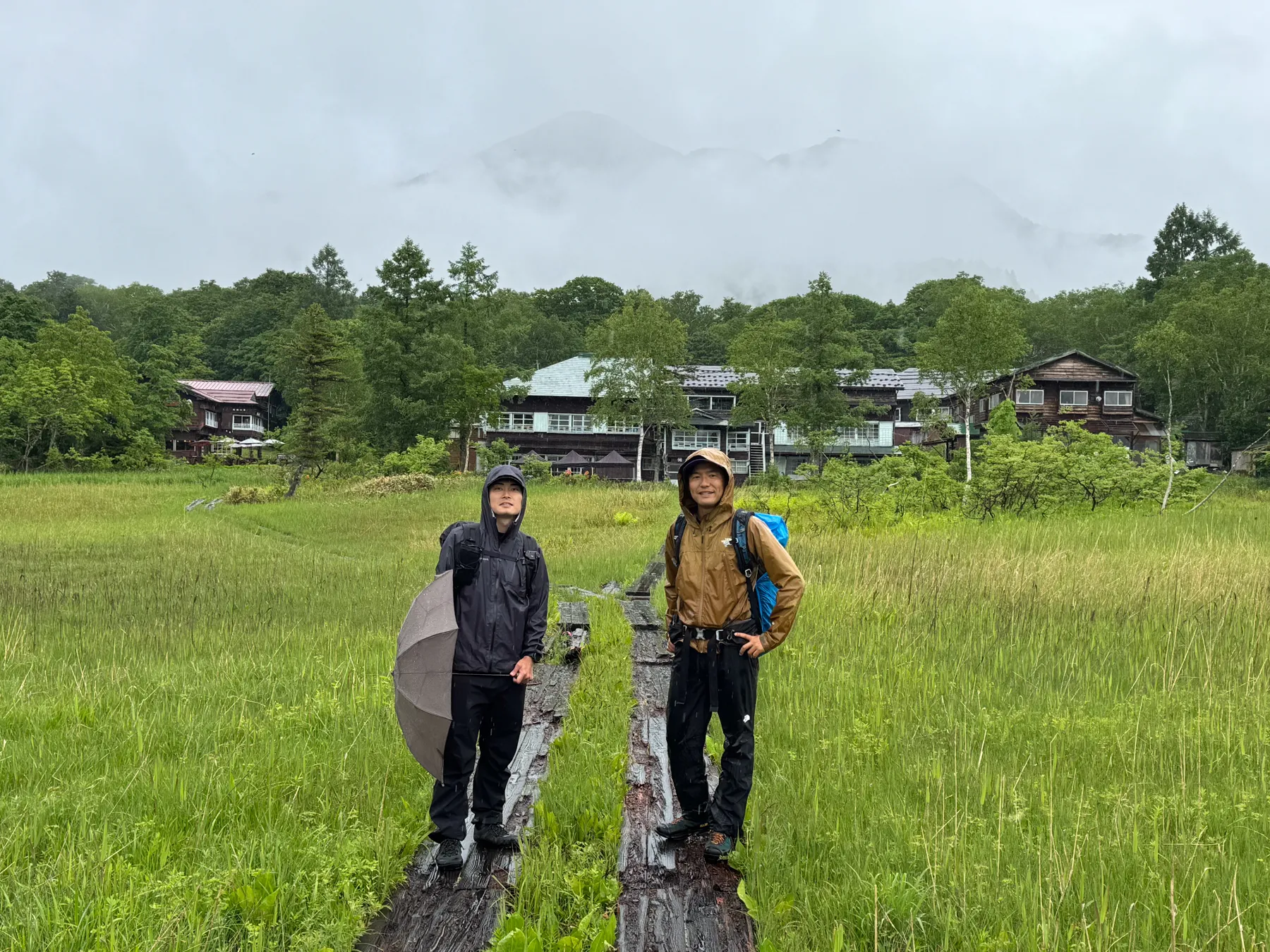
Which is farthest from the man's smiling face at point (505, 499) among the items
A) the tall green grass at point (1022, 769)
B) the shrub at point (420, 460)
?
the shrub at point (420, 460)

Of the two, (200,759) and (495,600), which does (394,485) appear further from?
(495,600)

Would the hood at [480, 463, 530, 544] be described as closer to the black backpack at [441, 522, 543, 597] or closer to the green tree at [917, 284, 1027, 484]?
the black backpack at [441, 522, 543, 597]

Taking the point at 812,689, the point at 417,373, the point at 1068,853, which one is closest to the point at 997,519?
the point at 812,689

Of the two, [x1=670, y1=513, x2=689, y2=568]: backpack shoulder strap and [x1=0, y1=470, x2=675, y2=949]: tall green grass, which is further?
[x1=670, y1=513, x2=689, y2=568]: backpack shoulder strap

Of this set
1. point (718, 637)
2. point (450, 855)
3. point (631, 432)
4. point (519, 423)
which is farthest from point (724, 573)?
point (519, 423)

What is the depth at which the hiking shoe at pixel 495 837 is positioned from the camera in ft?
12.6

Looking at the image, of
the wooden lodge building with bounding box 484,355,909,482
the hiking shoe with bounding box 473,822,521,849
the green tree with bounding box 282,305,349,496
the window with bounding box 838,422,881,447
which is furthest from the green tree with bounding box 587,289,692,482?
the hiking shoe with bounding box 473,822,521,849

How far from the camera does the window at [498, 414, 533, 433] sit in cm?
5378

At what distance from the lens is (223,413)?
2660 inches

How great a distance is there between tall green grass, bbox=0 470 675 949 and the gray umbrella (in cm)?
52

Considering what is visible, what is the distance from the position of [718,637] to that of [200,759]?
317cm

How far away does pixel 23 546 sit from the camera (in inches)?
659

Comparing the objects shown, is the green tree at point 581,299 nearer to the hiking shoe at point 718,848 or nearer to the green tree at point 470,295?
the green tree at point 470,295

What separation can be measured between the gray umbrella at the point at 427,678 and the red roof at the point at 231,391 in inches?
2792
